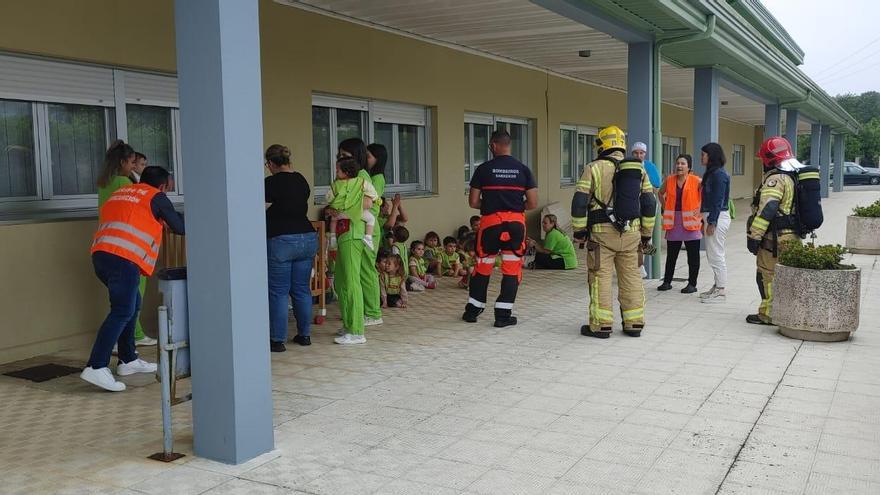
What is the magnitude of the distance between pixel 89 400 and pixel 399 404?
216 cm

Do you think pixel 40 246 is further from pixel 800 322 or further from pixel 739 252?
pixel 739 252

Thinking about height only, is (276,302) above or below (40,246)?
below

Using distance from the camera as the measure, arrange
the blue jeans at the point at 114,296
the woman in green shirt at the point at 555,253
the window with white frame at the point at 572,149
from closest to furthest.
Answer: the blue jeans at the point at 114,296, the woman in green shirt at the point at 555,253, the window with white frame at the point at 572,149

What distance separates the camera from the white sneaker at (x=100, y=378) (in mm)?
5469

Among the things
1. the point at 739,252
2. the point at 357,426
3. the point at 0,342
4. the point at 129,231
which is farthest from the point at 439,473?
the point at 739,252

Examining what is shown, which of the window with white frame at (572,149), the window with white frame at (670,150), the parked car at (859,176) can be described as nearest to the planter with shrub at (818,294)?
the window with white frame at (572,149)

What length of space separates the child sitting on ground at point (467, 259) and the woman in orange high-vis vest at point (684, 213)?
254 cm

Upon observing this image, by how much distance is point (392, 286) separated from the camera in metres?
8.90

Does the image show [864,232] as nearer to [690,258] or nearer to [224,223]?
[690,258]

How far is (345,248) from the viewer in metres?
6.95

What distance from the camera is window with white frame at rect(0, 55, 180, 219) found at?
6.46m

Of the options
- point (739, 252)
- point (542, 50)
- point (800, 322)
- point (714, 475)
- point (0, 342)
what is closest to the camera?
point (714, 475)

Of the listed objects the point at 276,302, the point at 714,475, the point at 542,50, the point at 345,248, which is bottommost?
the point at 714,475

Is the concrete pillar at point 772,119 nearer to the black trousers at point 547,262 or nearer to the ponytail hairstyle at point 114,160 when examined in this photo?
the black trousers at point 547,262
